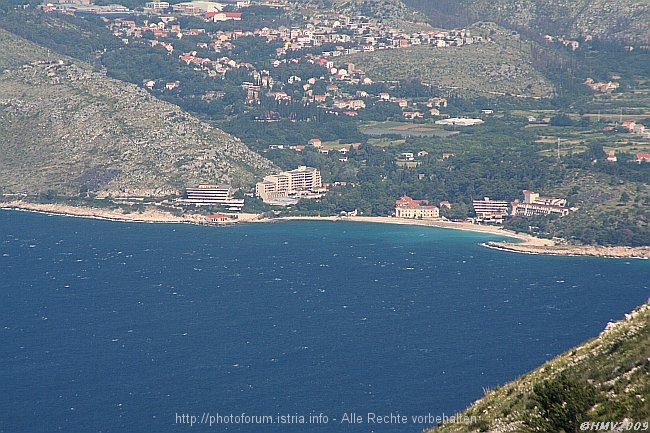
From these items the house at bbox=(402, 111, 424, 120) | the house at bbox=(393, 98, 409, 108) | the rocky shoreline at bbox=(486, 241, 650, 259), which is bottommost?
the rocky shoreline at bbox=(486, 241, 650, 259)

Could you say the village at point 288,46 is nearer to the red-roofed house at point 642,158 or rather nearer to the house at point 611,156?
the house at point 611,156

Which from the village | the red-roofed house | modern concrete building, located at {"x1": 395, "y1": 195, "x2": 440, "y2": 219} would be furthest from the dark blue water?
the village

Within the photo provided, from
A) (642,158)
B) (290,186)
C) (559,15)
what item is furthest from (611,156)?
(559,15)

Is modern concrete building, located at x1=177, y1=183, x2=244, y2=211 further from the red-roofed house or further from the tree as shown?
the tree

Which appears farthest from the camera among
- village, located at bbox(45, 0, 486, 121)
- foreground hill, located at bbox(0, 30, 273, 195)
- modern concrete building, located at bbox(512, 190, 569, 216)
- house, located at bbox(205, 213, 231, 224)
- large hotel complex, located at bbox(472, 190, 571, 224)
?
village, located at bbox(45, 0, 486, 121)

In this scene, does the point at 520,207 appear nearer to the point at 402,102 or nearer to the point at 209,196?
the point at 209,196

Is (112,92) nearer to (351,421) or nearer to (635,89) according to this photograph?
(635,89)
